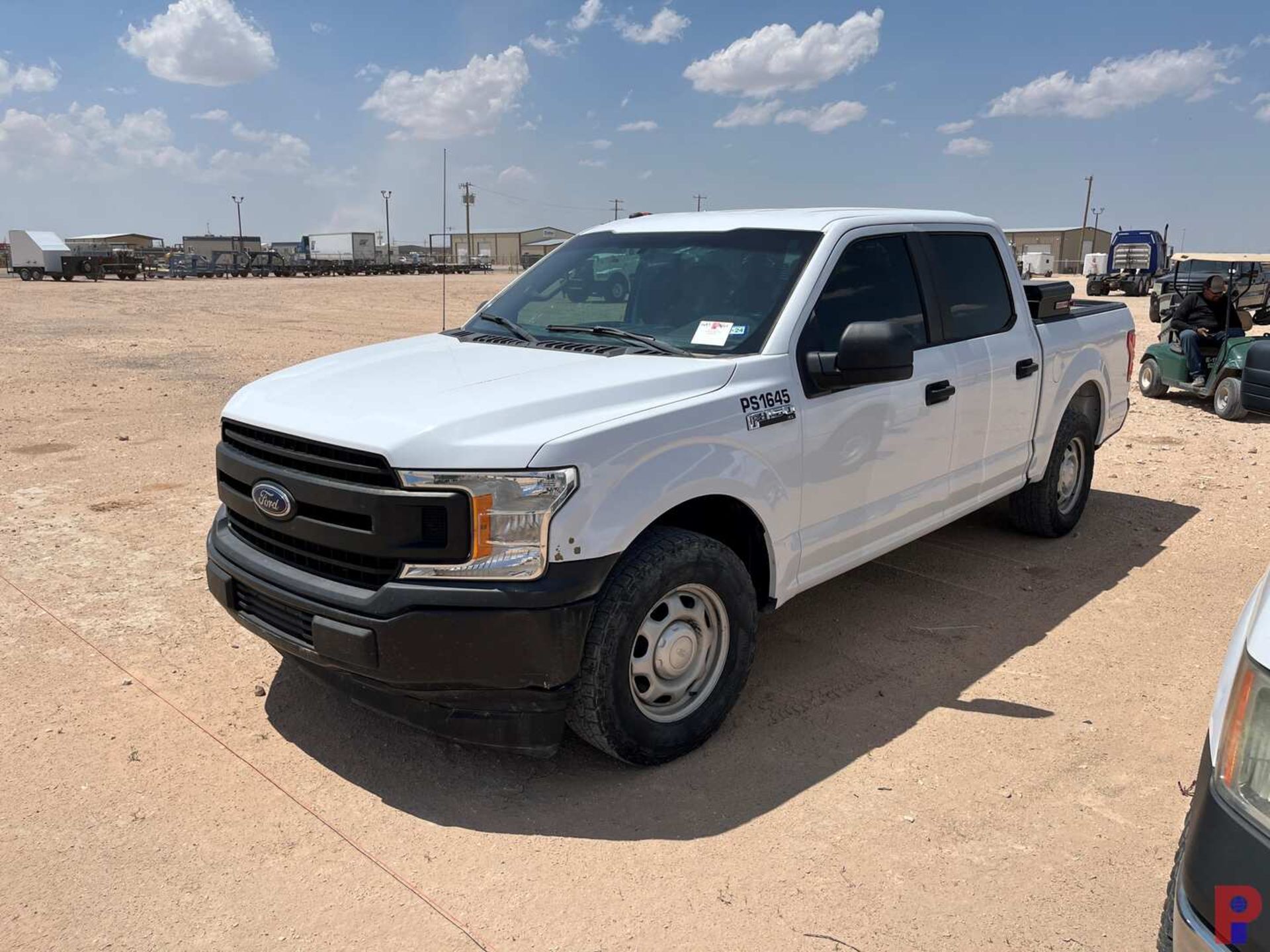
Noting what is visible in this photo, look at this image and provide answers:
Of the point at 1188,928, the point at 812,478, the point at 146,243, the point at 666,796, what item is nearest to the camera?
the point at 1188,928

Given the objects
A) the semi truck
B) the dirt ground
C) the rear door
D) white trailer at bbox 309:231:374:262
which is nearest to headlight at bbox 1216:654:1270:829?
the dirt ground

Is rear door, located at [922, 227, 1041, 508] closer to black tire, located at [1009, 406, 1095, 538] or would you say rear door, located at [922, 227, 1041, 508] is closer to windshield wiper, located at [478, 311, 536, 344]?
black tire, located at [1009, 406, 1095, 538]

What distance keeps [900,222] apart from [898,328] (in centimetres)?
117

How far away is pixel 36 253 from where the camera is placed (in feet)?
151

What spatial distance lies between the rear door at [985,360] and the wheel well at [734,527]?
1.47 metres

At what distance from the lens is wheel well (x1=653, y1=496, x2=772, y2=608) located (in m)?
3.73

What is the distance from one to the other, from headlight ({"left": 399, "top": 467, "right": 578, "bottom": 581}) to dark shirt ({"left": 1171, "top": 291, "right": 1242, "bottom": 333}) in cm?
1126

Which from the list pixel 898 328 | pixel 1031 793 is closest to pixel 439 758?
pixel 1031 793

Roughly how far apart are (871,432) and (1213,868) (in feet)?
8.41

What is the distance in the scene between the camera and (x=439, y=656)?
3.09 metres

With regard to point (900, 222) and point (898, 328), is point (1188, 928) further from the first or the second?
point (900, 222)

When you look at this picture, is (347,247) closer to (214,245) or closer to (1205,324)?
(214,245)

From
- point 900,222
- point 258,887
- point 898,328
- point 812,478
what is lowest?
point 258,887

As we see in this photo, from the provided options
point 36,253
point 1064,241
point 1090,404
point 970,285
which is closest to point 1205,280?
point 1090,404
